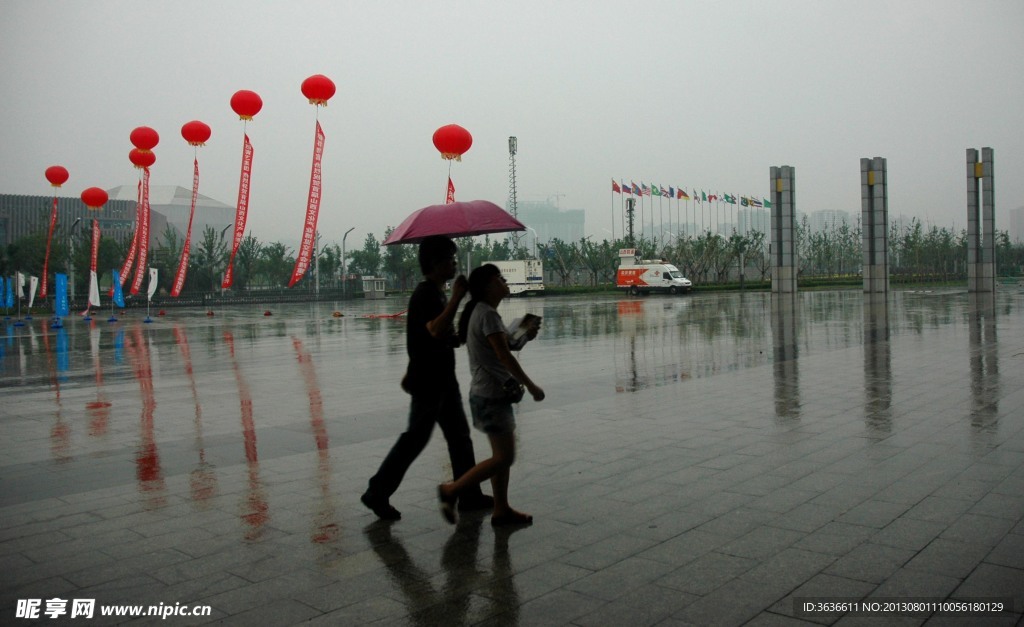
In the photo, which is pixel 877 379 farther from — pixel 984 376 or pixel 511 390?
pixel 511 390

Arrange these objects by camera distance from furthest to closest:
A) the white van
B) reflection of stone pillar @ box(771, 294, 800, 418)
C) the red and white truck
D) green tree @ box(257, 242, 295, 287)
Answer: green tree @ box(257, 242, 295, 287), the white van, the red and white truck, reflection of stone pillar @ box(771, 294, 800, 418)

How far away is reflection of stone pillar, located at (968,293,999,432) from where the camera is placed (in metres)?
7.01

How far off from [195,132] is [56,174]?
805 centimetres

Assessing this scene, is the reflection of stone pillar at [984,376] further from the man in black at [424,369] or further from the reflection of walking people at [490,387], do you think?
the man in black at [424,369]

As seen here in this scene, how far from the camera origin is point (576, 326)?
69.9ft

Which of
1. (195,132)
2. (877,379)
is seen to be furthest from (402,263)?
(877,379)

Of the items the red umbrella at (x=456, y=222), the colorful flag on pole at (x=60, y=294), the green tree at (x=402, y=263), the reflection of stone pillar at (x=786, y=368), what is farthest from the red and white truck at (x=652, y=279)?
the red umbrella at (x=456, y=222)

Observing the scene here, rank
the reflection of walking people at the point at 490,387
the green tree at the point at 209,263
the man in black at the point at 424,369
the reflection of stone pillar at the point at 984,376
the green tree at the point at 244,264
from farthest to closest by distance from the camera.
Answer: the green tree at the point at 244,264
the green tree at the point at 209,263
the reflection of stone pillar at the point at 984,376
the man in black at the point at 424,369
the reflection of walking people at the point at 490,387

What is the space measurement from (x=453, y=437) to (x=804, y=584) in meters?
2.14

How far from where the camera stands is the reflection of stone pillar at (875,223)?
39906 millimetres

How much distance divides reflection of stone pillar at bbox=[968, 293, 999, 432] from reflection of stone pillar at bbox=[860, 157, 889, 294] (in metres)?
23.1

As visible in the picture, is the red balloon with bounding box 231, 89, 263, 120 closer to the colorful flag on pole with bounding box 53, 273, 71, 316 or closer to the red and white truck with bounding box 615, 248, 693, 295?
the colorful flag on pole with bounding box 53, 273, 71, 316

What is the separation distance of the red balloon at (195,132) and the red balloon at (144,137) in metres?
0.93

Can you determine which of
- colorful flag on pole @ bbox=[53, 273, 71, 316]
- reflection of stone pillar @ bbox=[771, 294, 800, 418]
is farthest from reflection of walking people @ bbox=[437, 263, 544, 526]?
colorful flag on pole @ bbox=[53, 273, 71, 316]
